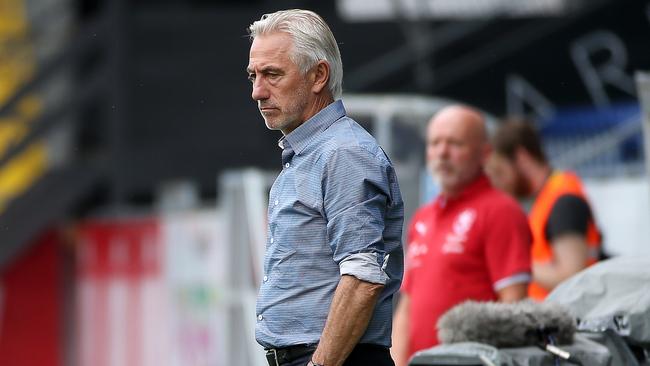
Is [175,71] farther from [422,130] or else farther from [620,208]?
[620,208]

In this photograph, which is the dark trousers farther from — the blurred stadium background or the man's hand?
the blurred stadium background

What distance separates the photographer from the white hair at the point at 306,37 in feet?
13.0

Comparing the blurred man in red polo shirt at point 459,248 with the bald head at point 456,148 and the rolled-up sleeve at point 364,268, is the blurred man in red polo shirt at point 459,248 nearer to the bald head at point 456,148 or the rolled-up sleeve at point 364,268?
the bald head at point 456,148

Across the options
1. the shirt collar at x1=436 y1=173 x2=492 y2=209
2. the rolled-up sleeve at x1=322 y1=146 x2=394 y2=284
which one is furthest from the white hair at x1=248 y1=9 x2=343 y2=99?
the shirt collar at x1=436 y1=173 x2=492 y2=209

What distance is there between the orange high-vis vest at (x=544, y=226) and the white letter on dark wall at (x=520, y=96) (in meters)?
4.50

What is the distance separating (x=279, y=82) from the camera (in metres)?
3.98

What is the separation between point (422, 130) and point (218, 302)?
6.81 feet

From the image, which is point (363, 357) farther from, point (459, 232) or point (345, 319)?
point (459, 232)

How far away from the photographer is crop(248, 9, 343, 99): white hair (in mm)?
3969

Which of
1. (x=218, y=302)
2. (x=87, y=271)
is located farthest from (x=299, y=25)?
(x=87, y=271)

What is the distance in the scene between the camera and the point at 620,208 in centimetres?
781

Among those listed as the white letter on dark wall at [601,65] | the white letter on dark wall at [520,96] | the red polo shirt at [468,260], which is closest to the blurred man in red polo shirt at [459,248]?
the red polo shirt at [468,260]

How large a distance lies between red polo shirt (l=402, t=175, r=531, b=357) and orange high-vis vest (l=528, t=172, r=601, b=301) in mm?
540

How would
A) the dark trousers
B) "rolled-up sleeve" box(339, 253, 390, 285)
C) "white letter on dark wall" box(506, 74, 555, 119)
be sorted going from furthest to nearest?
1. "white letter on dark wall" box(506, 74, 555, 119)
2. the dark trousers
3. "rolled-up sleeve" box(339, 253, 390, 285)
